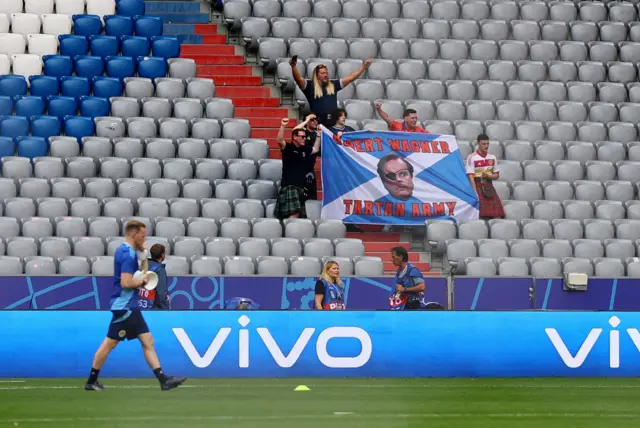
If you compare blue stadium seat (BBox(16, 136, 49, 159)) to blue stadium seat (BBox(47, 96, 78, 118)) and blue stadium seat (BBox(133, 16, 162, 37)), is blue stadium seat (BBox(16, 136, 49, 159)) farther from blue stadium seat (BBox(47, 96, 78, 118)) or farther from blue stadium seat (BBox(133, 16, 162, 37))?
blue stadium seat (BBox(133, 16, 162, 37))

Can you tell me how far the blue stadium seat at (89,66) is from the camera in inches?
803

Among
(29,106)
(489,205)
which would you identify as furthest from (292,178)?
(29,106)

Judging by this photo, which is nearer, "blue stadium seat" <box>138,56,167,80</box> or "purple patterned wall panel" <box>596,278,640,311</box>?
"purple patterned wall panel" <box>596,278,640,311</box>

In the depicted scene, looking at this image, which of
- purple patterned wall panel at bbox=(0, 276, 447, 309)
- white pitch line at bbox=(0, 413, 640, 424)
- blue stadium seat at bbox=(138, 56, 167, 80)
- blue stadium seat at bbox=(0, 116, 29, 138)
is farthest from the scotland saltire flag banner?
white pitch line at bbox=(0, 413, 640, 424)

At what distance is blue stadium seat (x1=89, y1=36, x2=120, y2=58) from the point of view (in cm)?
2084

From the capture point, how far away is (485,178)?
18.6 m

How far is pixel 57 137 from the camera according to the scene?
62.0 ft

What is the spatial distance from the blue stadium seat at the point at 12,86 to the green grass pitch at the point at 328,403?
7.72m

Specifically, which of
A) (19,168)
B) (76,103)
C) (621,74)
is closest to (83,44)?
(76,103)

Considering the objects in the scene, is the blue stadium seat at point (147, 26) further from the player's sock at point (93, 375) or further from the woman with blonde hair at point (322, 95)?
the player's sock at point (93, 375)

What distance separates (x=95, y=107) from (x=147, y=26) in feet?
8.52

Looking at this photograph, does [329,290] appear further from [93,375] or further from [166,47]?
[166,47]

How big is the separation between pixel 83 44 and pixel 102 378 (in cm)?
874

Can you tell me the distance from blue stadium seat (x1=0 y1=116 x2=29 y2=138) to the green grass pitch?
6.59 meters
